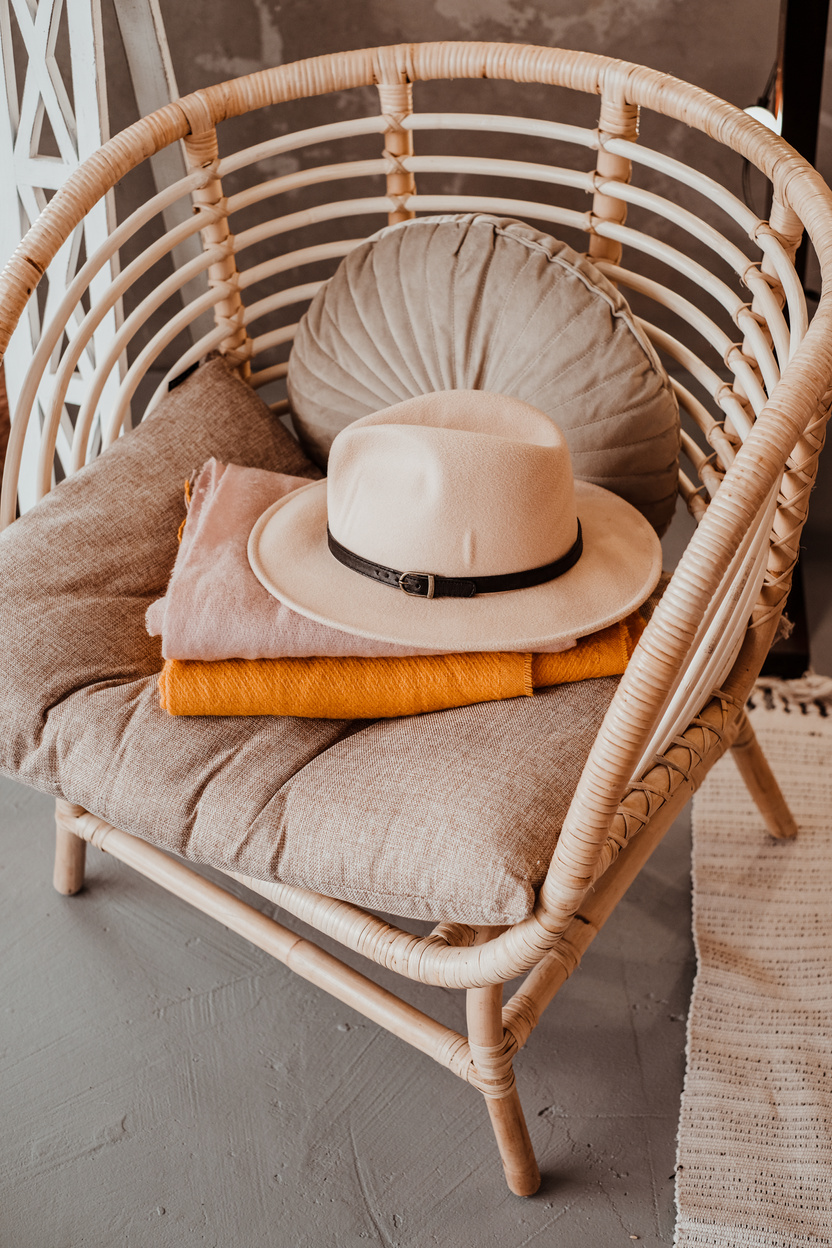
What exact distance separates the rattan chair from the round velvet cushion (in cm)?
8

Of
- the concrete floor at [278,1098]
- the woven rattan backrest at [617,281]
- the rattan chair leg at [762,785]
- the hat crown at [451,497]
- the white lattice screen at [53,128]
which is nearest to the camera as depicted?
the woven rattan backrest at [617,281]

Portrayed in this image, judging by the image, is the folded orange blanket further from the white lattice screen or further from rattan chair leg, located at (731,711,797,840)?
the white lattice screen

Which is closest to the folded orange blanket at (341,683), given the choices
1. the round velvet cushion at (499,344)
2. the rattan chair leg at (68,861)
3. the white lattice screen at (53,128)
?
the round velvet cushion at (499,344)

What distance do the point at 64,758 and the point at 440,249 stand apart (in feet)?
1.95

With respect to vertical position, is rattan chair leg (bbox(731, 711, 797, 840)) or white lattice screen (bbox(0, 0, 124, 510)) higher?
white lattice screen (bbox(0, 0, 124, 510))

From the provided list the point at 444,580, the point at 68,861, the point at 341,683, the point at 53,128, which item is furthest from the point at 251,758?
the point at 53,128

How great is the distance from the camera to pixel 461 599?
2.56 feet

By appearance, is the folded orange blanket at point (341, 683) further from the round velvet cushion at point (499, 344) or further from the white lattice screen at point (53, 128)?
the white lattice screen at point (53, 128)

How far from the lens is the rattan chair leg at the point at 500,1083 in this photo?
0.75 meters

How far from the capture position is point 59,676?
821 millimetres

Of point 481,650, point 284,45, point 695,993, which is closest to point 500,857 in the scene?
point 481,650

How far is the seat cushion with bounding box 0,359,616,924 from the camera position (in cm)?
69

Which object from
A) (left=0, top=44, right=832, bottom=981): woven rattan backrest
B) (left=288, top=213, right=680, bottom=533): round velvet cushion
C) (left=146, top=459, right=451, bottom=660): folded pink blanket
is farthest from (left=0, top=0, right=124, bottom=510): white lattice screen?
(left=146, top=459, right=451, bottom=660): folded pink blanket

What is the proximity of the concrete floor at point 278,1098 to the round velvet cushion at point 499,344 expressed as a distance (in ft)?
1.73
